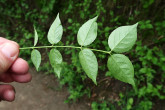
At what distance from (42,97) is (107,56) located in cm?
201

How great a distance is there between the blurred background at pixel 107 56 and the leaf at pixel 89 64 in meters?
1.81

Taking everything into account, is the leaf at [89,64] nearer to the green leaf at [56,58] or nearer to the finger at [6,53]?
the green leaf at [56,58]

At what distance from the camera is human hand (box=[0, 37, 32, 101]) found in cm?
126

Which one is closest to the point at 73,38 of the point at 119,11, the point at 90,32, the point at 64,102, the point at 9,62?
the point at 119,11

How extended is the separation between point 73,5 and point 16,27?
293 centimetres

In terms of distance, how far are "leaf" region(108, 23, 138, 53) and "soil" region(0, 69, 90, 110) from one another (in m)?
2.59

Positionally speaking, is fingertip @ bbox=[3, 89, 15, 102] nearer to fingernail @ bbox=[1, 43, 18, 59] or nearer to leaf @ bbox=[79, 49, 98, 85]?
fingernail @ bbox=[1, 43, 18, 59]

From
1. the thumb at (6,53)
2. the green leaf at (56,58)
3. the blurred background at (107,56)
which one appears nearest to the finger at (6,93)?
the thumb at (6,53)

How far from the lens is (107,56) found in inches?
118

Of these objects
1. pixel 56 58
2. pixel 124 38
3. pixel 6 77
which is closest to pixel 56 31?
pixel 56 58

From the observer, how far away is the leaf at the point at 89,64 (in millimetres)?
810

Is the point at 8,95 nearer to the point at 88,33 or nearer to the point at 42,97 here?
the point at 88,33

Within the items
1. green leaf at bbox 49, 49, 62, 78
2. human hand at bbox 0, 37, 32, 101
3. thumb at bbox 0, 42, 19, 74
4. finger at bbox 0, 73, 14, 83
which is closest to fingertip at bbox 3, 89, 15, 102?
human hand at bbox 0, 37, 32, 101

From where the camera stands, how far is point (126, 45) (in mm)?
821
